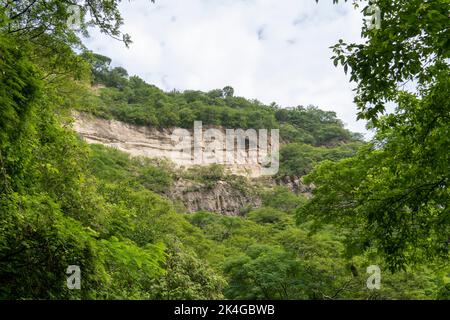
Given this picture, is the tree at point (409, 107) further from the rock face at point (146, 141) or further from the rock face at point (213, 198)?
the rock face at point (146, 141)

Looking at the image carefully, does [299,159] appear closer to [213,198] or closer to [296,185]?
[296,185]

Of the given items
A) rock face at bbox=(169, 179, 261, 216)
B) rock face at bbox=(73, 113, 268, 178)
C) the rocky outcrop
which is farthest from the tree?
the rocky outcrop

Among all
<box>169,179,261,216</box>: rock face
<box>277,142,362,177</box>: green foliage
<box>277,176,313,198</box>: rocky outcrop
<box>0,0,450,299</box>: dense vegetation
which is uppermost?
<box>277,142,362,177</box>: green foliage

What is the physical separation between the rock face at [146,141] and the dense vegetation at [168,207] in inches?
1779

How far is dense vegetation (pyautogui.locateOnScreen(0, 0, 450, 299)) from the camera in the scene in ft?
13.2

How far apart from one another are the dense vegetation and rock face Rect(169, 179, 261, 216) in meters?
35.7

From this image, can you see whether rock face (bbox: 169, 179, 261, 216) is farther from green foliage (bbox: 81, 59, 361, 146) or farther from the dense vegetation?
the dense vegetation

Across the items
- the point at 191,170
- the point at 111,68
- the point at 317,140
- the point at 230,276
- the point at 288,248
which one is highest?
the point at 111,68

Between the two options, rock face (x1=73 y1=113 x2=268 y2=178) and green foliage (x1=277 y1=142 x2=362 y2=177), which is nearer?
rock face (x1=73 y1=113 x2=268 y2=178)

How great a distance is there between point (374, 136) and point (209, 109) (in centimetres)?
7480

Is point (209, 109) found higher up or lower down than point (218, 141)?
higher up

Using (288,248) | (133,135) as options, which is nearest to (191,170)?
(133,135)
